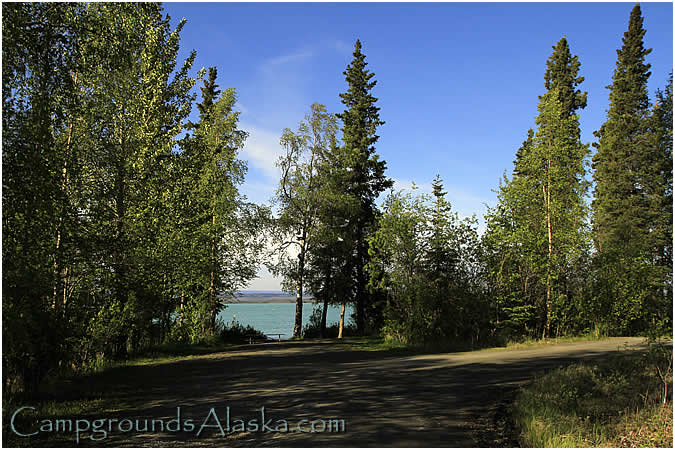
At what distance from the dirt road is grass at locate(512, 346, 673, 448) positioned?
0.61m

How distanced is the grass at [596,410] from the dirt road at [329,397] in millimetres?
606

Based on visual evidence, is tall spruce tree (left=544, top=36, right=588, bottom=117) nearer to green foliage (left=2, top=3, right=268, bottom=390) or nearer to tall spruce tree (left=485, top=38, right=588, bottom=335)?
tall spruce tree (left=485, top=38, right=588, bottom=335)

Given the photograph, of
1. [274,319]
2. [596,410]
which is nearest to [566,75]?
[596,410]

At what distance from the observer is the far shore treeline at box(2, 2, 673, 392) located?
8.19 metres

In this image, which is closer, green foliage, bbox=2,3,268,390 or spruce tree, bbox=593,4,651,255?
green foliage, bbox=2,3,268,390

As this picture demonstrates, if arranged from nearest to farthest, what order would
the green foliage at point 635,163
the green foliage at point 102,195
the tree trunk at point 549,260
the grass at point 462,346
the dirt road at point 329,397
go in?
the dirt road at point 329,397 < the green foliage at point 102,195 < the grass at point 462,346 < the tree trunk at point 549,260 < the green foliage at point 635,163

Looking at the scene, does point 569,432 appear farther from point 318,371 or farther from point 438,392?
point 318,371

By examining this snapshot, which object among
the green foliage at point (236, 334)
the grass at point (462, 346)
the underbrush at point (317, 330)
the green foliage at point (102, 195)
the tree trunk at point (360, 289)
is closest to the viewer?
the green foliage at point (102, 195)

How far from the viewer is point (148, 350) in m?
16.0

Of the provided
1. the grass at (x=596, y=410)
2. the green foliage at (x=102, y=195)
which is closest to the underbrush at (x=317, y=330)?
the green foliage at (x=102, y=195)


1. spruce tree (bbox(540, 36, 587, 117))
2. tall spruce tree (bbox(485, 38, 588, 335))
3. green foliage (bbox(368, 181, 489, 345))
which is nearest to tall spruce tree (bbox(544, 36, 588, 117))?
spruce tree (bbox(540, 36, 587, 117))

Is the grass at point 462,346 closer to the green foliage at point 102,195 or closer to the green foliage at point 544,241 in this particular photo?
the green foliage at point 544,241

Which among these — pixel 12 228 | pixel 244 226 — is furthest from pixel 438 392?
pixel 244 226

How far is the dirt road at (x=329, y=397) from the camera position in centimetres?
609
